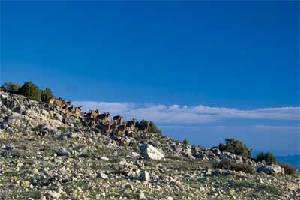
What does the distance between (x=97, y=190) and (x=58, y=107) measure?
39130mm

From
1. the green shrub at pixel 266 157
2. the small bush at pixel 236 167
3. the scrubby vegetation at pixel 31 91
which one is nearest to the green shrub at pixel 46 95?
the scrubby vegetation at pixel 31 91

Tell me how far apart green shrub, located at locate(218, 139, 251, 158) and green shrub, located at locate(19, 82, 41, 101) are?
2065cm

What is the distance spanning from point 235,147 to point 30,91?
23.1m

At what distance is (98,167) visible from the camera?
29.5 meters

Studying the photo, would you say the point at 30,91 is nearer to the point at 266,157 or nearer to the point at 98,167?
the point at 266,157

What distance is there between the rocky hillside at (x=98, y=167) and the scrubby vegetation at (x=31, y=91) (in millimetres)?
3023

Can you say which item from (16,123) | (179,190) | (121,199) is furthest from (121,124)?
(121,199)

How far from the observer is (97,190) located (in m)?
20.8

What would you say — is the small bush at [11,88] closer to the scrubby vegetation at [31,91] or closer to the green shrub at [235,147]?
the scrubby vegetation at [31,91]

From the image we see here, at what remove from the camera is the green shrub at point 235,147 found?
61.1m

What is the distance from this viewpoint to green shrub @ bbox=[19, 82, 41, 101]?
202 ft

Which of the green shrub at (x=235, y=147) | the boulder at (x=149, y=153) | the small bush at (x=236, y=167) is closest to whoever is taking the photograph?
the small bush at (x=236, y=167)

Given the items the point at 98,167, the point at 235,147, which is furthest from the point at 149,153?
the point at 235,147

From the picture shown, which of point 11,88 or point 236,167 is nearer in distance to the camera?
point 236,167
